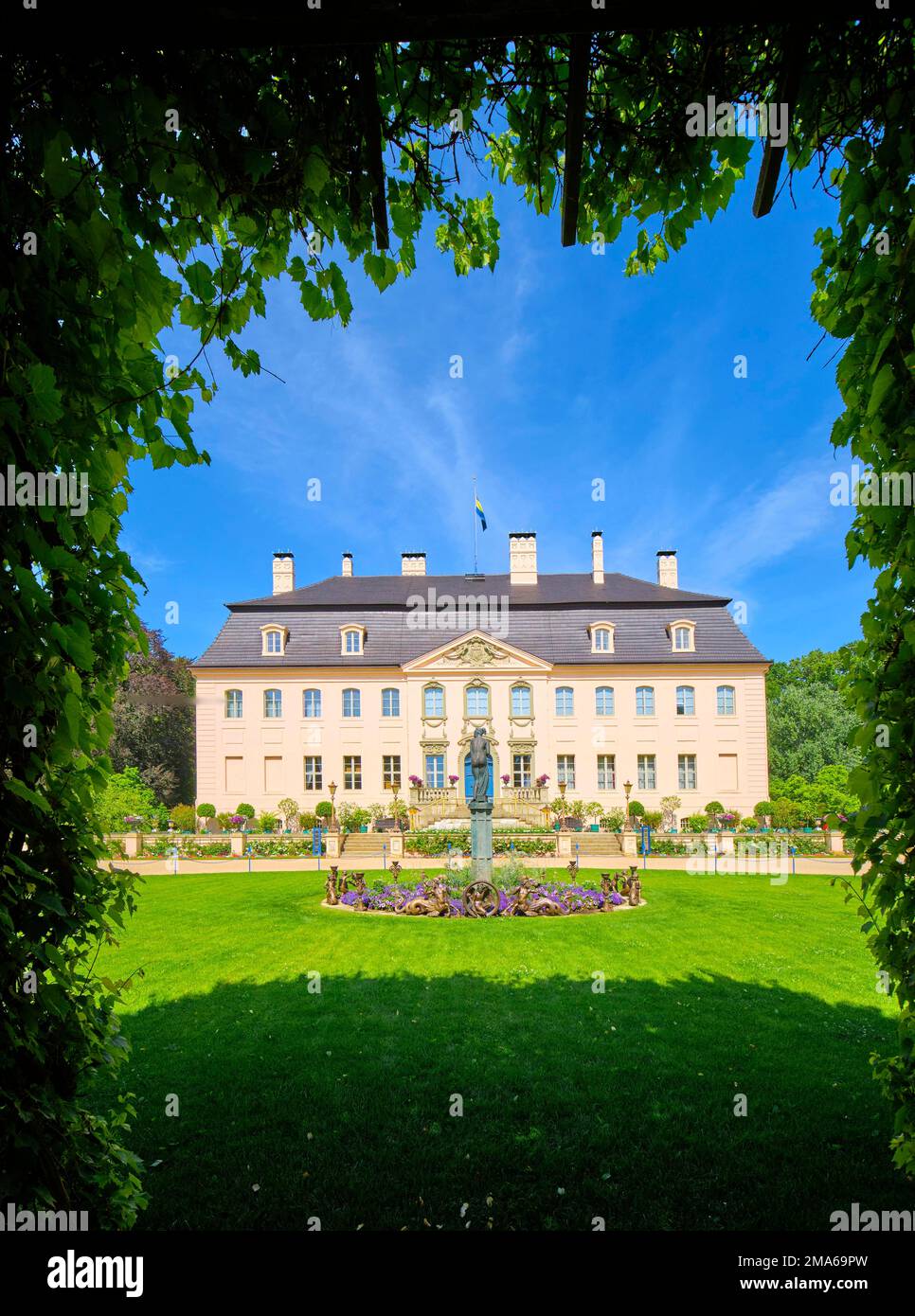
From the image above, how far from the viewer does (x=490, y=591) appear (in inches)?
1476

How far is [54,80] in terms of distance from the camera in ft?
7.02

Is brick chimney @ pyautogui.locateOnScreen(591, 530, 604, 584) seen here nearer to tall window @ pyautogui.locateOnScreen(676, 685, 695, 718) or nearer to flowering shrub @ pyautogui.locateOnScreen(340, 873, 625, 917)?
tall window @ pyautogui.locateOnScreen(676, 685, 695, 718)

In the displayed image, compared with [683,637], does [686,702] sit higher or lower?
lower

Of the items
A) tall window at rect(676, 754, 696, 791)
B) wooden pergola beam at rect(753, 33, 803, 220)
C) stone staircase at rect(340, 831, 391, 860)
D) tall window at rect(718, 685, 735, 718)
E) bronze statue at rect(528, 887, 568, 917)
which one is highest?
wooden pergola beam at rect(753, 33, 803, 220)

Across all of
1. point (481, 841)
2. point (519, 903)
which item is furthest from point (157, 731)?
point (519, 903)

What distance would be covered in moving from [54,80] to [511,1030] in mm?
7315

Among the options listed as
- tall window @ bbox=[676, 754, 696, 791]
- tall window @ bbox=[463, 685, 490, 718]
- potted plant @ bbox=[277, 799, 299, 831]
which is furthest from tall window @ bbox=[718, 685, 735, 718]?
potted plant @ bbox=[277, 799, 299, 831]

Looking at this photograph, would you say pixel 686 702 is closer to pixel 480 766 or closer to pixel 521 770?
pixel 521 770

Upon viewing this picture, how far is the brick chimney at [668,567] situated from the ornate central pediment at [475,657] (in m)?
11.1

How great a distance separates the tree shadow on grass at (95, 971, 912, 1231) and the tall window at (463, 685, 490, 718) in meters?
25.9

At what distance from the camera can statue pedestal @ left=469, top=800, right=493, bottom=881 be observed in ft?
47.7

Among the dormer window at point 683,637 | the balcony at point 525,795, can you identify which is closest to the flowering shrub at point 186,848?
the balcony at point 525,795

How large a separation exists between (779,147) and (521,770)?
31.7 metres
